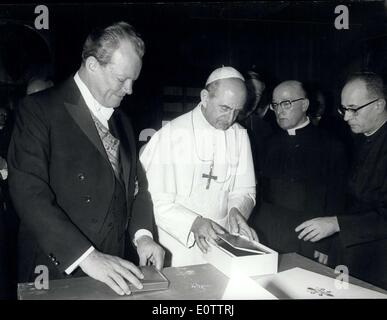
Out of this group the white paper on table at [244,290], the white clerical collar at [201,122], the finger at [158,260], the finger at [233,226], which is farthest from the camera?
the white clerical collar at [201,122]

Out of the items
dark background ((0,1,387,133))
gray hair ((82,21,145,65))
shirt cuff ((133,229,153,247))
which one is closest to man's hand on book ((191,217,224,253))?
shirt cuff ((133,229,153,247))

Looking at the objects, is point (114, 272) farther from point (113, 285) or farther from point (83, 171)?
point (83, 171)

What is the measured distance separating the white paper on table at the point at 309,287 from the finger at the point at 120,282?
0.50m

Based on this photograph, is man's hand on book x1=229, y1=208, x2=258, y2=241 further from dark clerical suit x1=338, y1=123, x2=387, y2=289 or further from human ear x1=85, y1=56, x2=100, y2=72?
human ear x1=85, y1=56, x2=100, y2=72

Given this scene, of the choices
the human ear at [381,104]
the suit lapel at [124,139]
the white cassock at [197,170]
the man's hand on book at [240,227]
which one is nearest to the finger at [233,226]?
the man's hand on book at [240,227]

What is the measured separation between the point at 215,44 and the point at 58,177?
3031mm

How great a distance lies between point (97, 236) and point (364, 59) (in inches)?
108

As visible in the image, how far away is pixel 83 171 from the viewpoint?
63.4 inches

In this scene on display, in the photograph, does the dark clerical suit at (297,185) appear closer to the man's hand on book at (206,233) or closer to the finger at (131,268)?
the man's hand on book at (206,233)

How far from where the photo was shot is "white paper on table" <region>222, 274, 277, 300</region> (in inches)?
44.7

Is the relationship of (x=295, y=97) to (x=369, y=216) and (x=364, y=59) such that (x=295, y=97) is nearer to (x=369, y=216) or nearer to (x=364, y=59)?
(x=364, y=59)

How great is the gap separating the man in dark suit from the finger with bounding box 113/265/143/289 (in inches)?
1.1

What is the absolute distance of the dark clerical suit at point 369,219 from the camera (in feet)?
7.20

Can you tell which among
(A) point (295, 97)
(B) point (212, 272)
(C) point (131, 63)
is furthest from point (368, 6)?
(B) point (212, 272)
